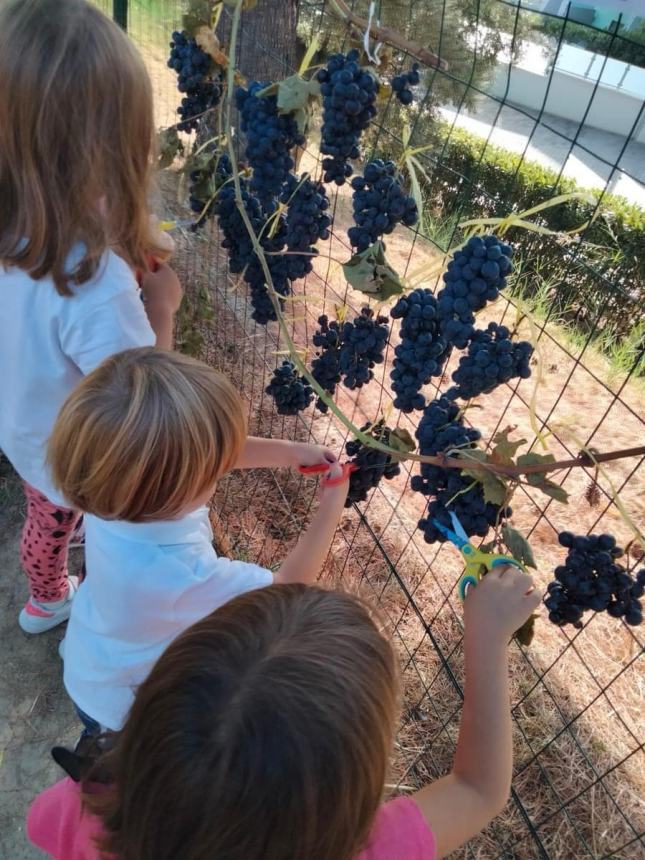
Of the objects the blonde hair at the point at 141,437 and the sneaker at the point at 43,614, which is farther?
the sneaker at the point at 43,614

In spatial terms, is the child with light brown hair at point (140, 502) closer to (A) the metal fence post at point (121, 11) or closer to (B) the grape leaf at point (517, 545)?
(B) the grape leaf at point (517, 545)

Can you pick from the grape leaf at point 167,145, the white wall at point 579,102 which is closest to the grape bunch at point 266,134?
the grape leaf at point 167,145

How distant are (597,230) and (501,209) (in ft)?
10.9

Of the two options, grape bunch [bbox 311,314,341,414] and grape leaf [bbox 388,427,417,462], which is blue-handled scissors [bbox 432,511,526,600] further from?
grape bunch [bbox 311,314,341,414]

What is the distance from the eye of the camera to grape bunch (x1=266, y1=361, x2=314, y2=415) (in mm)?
1611

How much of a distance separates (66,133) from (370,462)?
33.1 inches

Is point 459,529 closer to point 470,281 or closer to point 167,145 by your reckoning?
point 470,281

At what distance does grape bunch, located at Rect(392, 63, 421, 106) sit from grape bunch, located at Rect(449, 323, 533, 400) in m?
0.44

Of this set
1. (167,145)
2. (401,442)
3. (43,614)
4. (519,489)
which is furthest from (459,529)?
(519,489)

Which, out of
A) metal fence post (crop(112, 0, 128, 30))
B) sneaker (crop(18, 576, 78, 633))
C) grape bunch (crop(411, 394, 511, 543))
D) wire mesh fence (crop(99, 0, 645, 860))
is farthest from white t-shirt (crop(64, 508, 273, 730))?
metal fence post (crop(112, 0, 128, 30))

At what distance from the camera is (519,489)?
2922 millimetres

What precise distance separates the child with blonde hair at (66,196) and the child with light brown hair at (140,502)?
134mm

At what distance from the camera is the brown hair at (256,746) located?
2.09 ft

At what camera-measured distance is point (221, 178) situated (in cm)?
172
